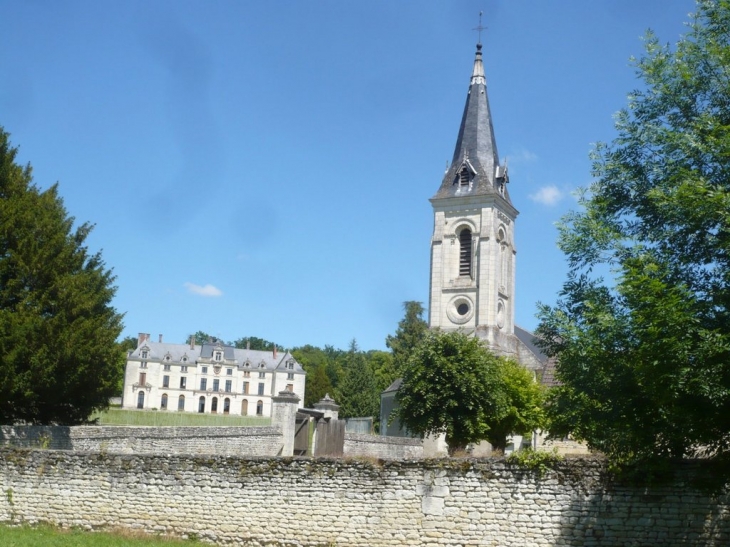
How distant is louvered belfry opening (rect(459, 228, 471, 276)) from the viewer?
47.4 metres

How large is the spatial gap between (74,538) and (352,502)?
15.7 feet

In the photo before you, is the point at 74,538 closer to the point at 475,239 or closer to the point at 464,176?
the point at 475,239

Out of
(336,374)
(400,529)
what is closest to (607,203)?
(400,529)

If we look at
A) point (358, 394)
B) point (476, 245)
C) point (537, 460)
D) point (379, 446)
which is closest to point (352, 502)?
point (537, 460)

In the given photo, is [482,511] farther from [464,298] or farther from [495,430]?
[464,298]

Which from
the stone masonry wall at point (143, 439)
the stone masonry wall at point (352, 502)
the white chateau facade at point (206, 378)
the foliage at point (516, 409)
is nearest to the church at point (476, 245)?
the foliage at point (516, 409)

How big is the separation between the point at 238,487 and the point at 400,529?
300 cm

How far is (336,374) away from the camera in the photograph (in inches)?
3770

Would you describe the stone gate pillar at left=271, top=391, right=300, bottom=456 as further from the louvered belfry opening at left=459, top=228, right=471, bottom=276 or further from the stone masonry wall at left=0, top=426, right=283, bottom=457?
the louvered belfry opening at left=459, top=228, right=471, bottom=276

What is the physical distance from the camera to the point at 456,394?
2725cm

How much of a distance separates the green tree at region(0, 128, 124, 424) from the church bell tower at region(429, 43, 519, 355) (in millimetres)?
25215

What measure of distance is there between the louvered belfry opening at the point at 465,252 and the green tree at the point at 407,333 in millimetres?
16730

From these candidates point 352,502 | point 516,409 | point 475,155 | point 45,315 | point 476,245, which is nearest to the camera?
point 352,502

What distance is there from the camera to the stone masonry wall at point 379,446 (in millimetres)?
27489
